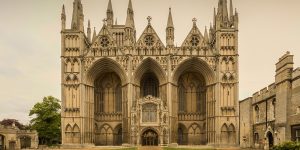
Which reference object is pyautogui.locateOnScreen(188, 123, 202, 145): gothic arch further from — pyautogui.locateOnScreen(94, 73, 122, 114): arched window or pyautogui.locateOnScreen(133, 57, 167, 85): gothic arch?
pyautogui.locateOnScreen(94, 73, 122, 114): arched window

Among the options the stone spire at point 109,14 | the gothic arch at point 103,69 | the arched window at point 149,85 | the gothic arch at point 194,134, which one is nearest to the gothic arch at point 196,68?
the arched window at point 149,85

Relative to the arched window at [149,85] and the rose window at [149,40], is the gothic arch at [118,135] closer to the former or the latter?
the arched window at [149,85]

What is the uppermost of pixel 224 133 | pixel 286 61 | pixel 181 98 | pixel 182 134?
pixel 286 61

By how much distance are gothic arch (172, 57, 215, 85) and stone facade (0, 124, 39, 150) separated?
25.4 m

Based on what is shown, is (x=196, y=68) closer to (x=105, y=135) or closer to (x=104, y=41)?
(x=104, y=41)

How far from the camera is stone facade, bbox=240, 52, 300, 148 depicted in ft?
119

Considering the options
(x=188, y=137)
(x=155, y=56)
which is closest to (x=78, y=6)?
(x=155, y=56)

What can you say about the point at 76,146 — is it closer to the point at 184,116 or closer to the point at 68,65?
the point at 68,65

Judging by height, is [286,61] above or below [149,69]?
below

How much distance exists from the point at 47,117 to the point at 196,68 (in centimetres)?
2783

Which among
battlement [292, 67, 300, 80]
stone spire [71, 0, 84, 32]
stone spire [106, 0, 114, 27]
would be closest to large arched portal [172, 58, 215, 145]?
stone spire [71, 0, 84, 32]

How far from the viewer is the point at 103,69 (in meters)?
67.2

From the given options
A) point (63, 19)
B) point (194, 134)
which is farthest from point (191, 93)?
point (63, 19)

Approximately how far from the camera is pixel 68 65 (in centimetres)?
6438
